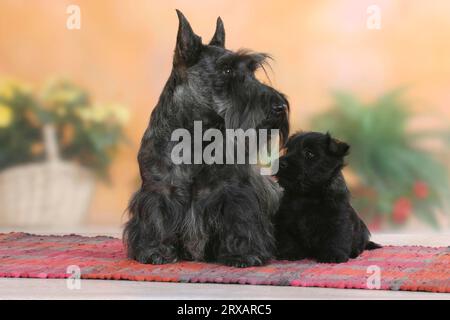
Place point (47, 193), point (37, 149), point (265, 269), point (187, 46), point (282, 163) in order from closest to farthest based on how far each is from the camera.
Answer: point (265, 269) → point (187, 46) → point (282, 163) → point (47, 193) → point (37, 149)

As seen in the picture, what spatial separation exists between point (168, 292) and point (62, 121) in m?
3.08

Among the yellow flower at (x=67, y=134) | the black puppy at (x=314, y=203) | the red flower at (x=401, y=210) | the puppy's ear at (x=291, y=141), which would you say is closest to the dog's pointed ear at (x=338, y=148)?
the black puppy at (x=314, y=203)

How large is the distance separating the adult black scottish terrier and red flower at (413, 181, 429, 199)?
8.39ft

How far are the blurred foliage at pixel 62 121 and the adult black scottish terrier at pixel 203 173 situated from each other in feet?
7.38

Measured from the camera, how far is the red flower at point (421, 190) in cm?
558

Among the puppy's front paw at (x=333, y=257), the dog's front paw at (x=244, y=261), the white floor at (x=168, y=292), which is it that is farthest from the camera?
the puppy's front paw at (x=333, y=257)

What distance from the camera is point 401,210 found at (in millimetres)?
5535

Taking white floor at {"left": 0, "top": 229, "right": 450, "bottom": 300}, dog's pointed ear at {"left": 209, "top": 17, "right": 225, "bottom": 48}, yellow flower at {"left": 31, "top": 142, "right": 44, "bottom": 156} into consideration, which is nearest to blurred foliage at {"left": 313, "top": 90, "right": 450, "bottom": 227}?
yellow flower at {"left": 31, "top": 142, "right": 44, "bottom": 156}

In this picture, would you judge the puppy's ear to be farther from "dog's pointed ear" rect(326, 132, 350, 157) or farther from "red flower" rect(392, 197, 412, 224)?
"red flower" rect(392, 197, 412, 224)

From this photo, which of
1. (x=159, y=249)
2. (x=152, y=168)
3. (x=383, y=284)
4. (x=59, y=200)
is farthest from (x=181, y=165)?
(x=59, y=200)

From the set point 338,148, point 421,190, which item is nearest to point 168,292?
point 338,148

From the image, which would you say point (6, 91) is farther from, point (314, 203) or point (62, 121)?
point (314, 203)

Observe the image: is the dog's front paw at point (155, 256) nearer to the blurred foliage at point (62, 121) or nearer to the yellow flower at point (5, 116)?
the blurred foliage at point (62, 121)

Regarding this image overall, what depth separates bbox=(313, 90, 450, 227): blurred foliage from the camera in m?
5.52
